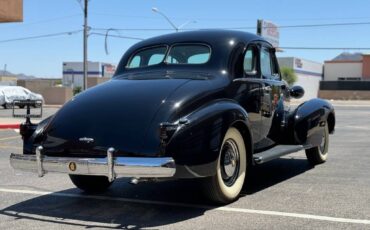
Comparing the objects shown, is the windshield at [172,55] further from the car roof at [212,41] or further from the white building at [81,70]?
the white building at [81,70]

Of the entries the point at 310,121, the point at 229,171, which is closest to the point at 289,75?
the point at 310,121

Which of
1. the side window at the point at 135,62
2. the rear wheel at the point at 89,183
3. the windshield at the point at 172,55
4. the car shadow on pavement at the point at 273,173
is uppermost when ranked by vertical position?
the windshield at the point at 172,55

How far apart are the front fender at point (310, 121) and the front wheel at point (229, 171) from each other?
183cm

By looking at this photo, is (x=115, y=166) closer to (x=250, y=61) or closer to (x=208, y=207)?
(x=208, y=207)

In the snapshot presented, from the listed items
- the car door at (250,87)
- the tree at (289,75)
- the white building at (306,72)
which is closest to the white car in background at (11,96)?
the car door at (250,87)

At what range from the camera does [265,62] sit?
25.6 feet

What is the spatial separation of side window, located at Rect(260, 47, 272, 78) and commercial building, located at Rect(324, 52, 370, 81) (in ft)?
245

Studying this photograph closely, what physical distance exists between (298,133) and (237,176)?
2.05m

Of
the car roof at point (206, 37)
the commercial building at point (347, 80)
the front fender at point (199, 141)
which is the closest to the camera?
the front fender at point (199, 141)

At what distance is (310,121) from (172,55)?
2.41 m

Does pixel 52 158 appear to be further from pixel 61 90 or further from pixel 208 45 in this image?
pixel 61 90

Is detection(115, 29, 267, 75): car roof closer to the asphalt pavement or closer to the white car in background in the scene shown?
the asphalt pavement

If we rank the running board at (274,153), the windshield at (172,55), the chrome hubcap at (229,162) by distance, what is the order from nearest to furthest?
the chrome hubcap at (229,162) < the running board at (274,153) < the windshield at (172,55)

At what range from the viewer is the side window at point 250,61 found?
7074 millimetres
